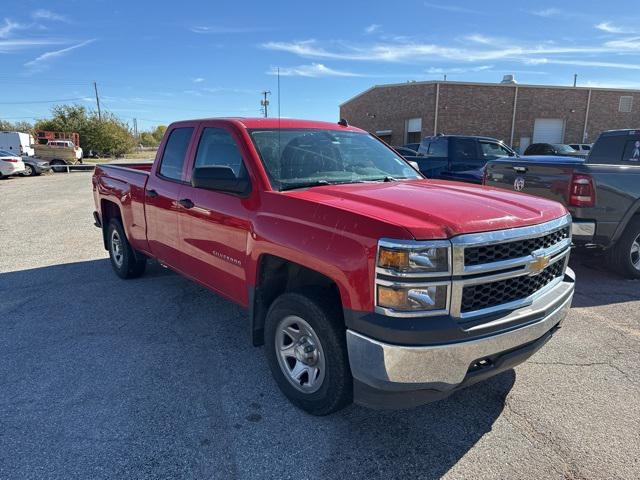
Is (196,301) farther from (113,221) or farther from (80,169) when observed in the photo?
(80,169)

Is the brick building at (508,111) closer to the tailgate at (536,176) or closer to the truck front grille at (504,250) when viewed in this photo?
the tailgate at (536,176)

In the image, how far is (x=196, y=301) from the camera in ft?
16.7

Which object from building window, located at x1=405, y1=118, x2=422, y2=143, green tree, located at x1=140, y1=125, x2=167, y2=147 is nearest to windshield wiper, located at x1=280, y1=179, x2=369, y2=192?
building window, located at x1=405, y1=118, x2=422, y2=143

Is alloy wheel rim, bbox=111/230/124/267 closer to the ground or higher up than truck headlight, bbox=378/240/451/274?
closer to the ground

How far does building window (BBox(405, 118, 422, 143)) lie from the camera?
33.6 meters

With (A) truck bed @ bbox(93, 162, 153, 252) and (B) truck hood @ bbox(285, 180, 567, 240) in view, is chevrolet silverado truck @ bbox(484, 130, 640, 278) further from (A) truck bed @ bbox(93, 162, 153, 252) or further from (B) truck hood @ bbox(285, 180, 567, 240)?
(A) truck bed @ bbox(93, 162, 153, 252)

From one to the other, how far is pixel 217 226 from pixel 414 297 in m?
1.88

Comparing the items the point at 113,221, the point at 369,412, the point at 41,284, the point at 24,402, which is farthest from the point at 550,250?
the point at 41,284

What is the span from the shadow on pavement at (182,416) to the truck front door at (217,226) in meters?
0.65

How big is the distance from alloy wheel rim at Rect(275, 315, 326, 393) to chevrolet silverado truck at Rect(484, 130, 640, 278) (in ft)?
13.5

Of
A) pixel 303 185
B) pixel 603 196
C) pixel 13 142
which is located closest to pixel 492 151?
pixel 603 196

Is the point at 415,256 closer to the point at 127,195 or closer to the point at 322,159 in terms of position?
the point at 322,159

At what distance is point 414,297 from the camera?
2283 millimetres

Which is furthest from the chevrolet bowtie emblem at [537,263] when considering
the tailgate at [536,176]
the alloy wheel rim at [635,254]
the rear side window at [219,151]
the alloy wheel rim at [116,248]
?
the alloy wheel rim at [116,248]
